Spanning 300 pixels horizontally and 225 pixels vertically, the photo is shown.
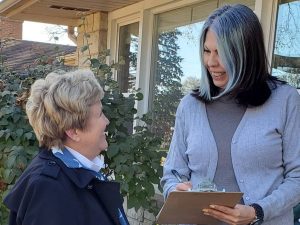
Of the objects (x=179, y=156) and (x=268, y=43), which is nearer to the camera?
(x=179, y=156)

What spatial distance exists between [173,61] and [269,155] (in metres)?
3.59

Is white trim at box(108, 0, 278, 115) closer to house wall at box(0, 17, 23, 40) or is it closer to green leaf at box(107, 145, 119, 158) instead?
house wall at box(0, 17, 23, 40)

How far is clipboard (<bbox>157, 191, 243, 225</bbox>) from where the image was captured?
1.83 meters

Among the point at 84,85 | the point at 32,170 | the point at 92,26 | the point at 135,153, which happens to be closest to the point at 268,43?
the point at 135,153

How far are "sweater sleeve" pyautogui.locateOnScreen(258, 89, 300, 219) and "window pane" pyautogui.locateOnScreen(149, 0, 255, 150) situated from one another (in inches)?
119

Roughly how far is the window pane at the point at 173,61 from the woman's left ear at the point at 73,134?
3.29 m

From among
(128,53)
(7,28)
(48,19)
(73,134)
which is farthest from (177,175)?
(7,28)

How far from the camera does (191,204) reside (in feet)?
6.31

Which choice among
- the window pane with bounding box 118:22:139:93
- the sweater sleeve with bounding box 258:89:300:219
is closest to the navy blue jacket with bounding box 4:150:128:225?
the sweater sleeve with bounding box 258:89:300:219

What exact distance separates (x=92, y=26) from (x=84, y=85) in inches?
199

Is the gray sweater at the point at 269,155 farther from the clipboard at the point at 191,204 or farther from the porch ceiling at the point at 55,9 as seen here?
the porch ceiling at the point at 55,9

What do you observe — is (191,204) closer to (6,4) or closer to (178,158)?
(178,158)

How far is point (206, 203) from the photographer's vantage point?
1901 millimetres

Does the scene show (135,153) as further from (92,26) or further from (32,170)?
(92,26)
